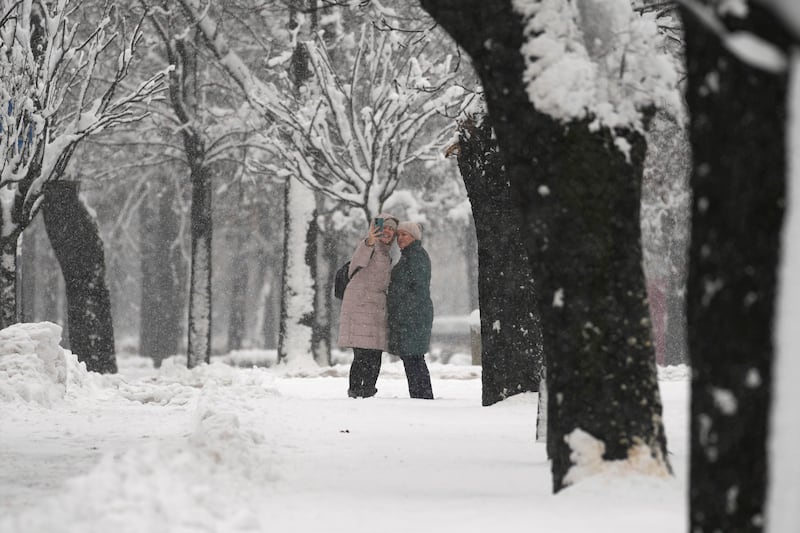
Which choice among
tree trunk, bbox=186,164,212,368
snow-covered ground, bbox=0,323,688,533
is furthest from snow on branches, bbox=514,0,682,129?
tree trunk, bbox=186,164,212,368

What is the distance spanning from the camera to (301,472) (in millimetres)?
4953

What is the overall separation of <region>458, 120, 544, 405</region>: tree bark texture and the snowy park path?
0.27 metres

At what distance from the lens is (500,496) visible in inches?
167

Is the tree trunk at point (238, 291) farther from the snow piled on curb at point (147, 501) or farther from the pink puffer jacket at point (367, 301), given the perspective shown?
the snow piled on curb at point (147, 501)

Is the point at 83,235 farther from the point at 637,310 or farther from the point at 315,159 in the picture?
the point at 637,310

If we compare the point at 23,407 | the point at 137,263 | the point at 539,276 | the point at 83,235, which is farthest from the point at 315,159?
the point at 137,263

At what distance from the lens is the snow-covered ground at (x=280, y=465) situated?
3418 mm

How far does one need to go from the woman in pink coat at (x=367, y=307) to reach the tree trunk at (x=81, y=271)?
638 cm

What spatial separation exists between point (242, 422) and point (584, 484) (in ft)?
11.9

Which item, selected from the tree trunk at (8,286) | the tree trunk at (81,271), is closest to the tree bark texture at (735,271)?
the tree trunk at (8,286)

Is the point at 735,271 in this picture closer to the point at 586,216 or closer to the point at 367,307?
the point at 586,216

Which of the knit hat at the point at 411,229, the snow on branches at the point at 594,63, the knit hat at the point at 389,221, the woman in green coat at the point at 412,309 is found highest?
the snow on branches at the point at 594,63

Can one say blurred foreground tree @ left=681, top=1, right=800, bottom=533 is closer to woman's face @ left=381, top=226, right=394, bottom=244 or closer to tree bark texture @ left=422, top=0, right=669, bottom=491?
tree bark texture @ left=422, top=0, right=669, bottom=491

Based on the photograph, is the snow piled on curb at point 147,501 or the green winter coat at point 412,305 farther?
the green winter coat at point 412,305
